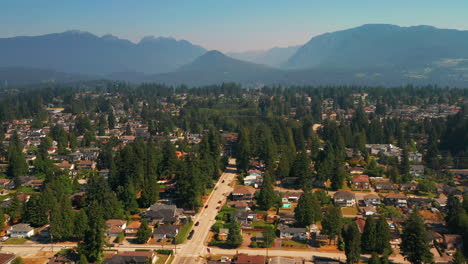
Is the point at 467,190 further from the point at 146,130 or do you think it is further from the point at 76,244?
the point at 146,130

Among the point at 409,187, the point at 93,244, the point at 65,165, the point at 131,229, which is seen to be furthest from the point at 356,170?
the point at 65,165

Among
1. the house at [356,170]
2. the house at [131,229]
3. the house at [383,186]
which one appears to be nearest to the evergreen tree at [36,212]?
the house at [131,229]

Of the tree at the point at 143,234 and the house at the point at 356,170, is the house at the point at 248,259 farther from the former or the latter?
the house at the point at 356,170

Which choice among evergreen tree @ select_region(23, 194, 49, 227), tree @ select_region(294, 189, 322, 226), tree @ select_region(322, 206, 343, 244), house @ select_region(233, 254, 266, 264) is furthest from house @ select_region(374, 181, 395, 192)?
evergreen tree @ select_region(23, 194, 49, 227)

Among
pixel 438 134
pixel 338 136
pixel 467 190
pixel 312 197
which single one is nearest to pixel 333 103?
pixel 438 134

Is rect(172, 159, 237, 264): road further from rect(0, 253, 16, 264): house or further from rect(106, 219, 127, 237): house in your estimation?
rect(0, 253, 16, 264): house

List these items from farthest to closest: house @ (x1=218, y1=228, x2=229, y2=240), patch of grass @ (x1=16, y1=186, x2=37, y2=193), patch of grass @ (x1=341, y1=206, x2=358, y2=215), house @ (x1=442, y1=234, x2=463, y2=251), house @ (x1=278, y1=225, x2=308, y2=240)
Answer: patch of grass @ (x1=16, y1=186, x2=37, y2=193)
patch of grass @ (x1=341, y1=206, x2=358, y2=215)
house @ (x1=218, y1=228, x2=229, y2=240)
house @ (x1=278, y1=225, x2=308, y2=240)
house @ (x1=442, y1=234, x2=463, y2=251)

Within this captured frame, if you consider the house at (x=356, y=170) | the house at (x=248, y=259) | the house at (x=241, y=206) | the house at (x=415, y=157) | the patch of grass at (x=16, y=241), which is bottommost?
the patch of grass at (x=16, y=241)
